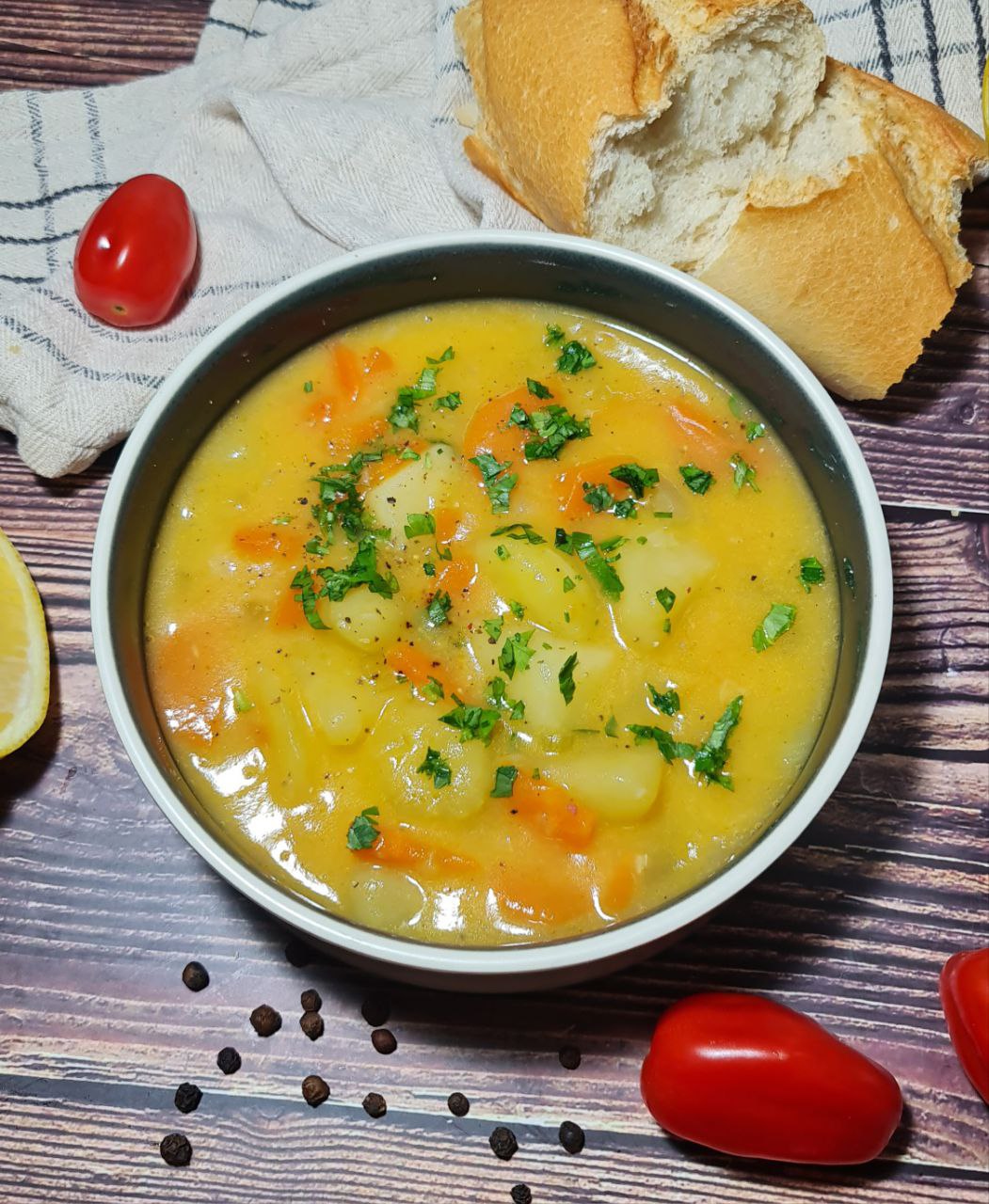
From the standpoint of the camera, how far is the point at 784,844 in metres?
1.85

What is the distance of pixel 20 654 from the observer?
2393 millimetres

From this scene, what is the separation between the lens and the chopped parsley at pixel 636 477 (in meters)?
2.22

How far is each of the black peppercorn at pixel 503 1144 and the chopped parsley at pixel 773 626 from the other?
1043 millimetres

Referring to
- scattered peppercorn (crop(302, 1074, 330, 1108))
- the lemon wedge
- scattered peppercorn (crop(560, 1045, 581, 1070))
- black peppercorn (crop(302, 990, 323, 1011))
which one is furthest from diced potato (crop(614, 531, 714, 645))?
the lemon wedge

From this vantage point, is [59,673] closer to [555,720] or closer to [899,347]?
[555,720]

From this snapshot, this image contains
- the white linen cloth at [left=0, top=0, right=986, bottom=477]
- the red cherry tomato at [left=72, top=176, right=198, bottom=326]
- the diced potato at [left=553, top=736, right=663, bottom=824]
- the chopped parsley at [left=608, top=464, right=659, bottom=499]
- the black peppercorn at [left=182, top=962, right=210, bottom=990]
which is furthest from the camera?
the white linen cloth at [left=0, top=0, right=986, bottom=477]

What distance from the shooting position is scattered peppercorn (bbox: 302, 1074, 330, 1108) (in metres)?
2.26

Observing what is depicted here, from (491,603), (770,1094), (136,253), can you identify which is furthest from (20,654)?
(770,1094)

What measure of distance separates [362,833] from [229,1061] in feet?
2.10

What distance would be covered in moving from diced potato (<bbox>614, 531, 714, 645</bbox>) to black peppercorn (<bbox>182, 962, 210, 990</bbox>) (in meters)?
1.07

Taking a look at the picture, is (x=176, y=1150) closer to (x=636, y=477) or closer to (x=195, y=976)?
(x=195, y=976)

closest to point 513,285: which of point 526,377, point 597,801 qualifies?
point 526,377

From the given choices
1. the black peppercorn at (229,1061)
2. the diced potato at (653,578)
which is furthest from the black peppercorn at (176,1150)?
the diced potato at (653,578)

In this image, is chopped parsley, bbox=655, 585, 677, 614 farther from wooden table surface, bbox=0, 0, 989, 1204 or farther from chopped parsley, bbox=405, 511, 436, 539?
wooden table surface, bbox=0, 0, 989, 1204
